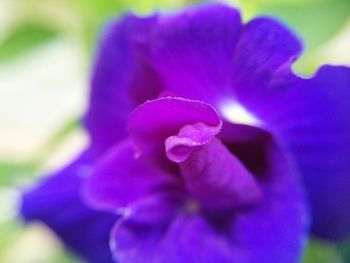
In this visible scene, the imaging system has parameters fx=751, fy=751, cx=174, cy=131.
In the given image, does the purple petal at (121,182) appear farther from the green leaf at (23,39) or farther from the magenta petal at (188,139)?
the green leaf at (23,39)

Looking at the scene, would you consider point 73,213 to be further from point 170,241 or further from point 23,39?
point 23,39

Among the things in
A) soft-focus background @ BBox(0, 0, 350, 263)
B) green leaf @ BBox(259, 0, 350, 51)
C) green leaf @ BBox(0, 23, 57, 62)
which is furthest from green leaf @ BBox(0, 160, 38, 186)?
green leaf @ BBox(259, 0, 350, 51)

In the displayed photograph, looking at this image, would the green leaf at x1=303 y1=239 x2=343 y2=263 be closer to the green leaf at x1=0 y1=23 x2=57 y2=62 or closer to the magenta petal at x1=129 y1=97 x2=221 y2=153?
the magenta petal at x1=129 y1=97 x2=221 y2=153

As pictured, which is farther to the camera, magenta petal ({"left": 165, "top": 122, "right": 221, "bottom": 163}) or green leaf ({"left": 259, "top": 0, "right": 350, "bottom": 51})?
green leaf ({"left": 259, "top": 0, "right": 350, "bottom": 51})

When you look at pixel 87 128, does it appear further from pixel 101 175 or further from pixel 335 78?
pixel 335 78

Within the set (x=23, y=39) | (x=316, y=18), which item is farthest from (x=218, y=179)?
(x=23, y=39)

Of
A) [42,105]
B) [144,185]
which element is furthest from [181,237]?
[42,105]

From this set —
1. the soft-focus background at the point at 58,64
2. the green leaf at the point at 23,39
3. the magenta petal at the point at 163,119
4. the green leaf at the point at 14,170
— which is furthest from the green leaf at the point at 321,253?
the green leaf at the point at 23,39

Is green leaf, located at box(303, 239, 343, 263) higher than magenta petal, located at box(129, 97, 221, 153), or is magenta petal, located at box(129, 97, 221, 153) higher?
magenta petal, located at box(129, 97, 221, 153)
